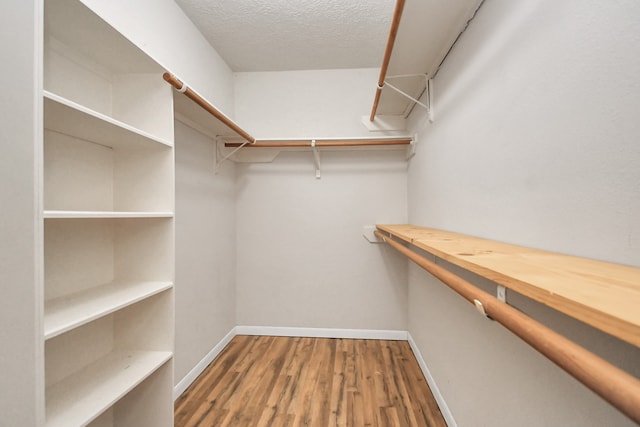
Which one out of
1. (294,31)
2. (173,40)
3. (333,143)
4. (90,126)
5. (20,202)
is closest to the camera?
(20,202)

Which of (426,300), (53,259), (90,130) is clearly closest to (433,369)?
(426,300)

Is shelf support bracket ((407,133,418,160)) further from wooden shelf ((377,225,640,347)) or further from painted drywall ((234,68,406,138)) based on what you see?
wooden shelf ((377,225,640,347))

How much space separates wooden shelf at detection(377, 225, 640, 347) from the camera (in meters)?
0.28

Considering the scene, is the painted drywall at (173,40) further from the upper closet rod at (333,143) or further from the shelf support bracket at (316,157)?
the shelf support bracket at (316,157)

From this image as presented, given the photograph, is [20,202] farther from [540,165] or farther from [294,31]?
[294,31]

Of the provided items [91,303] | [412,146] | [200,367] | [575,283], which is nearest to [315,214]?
[412,146]

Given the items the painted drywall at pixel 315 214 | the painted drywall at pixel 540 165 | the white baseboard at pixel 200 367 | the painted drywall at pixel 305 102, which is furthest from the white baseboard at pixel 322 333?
the painted drywall at pixel 305 102

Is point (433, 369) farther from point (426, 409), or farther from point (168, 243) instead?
point (168, 243)

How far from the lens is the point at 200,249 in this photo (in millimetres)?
1875

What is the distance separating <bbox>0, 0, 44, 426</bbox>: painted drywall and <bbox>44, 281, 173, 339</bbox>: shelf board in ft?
0.24

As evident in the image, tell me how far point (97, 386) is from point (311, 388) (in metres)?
1.18

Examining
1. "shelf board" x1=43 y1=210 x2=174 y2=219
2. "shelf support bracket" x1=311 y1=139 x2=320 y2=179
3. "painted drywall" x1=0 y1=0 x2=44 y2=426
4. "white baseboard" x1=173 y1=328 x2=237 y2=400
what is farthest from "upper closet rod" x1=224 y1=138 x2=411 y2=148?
"white baseboard" x1=173 y1=328 x2=237 y2=400

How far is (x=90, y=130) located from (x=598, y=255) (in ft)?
5.14

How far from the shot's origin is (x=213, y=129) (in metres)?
1.88
